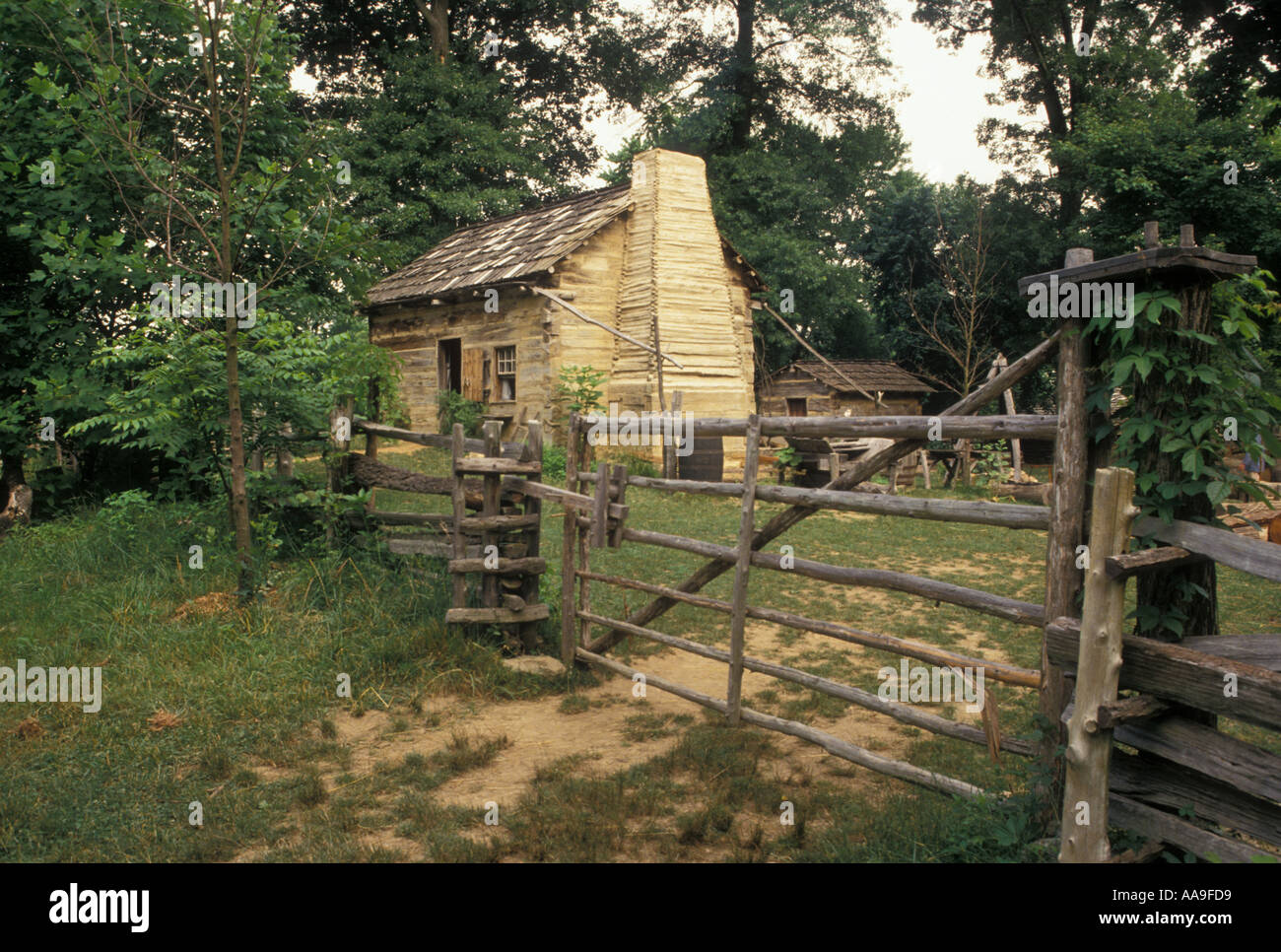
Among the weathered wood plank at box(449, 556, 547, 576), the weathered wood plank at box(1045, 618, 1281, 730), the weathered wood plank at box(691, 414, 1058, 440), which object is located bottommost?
the weathered wood plank at box(449, 556, 547, 576)

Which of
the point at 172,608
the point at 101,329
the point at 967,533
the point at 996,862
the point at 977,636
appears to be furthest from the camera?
the point at 967,533

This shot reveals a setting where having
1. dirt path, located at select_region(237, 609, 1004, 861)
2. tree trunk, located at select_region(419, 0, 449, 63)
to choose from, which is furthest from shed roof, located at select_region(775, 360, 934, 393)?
dirt path, located at select_region(237, 609, 1004, 861)

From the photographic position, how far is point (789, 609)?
8.68 m

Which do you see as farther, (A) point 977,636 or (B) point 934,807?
(A) point 977,636

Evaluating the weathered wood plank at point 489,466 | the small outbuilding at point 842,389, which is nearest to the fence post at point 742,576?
the weathered wood plank at point 489,466

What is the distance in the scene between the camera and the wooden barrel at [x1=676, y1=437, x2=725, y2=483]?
53.0 ft

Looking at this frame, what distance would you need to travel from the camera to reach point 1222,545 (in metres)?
3.07

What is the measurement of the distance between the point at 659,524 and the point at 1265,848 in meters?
8.97

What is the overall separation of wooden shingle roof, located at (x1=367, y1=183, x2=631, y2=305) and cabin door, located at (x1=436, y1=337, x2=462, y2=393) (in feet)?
4.37

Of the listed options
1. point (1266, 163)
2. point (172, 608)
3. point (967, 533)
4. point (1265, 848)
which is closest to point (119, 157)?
point (172, 608)

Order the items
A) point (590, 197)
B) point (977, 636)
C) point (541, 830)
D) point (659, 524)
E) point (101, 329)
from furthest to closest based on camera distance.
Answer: point (590, 197)
point (659, 524)
point (101, 329)
point (977, 636)
point (541, 830)

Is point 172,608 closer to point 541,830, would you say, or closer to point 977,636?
point 541,830

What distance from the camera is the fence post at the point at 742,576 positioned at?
5.54m

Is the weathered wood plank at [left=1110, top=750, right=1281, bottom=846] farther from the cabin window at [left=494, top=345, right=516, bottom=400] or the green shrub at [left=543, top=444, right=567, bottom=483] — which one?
the cabin window at [left=494, top=345, right=516, bottom=400]
